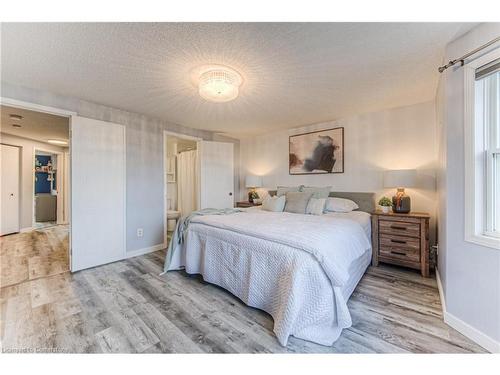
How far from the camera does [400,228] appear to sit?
2.59 m

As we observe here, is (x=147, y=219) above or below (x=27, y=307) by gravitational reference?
above

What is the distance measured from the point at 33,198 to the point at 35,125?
210 cm

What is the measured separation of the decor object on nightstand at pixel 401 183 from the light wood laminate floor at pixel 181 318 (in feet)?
2.69

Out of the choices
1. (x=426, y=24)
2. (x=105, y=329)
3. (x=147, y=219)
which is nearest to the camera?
(x=426, y=24)

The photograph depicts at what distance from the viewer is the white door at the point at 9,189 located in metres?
4.34

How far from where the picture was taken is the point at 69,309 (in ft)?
5.98

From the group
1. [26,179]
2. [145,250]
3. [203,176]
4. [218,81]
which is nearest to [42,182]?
[26,179]

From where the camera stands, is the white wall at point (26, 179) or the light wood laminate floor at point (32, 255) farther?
the white wall at point (26, 179)

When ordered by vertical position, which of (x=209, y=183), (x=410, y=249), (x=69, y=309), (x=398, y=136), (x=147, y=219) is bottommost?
(x=69, y=309)

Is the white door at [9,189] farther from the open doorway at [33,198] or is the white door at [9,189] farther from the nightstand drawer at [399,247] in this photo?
the nightstand drawer at [399,247]

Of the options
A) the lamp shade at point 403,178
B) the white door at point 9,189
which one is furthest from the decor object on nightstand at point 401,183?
the white door at point 9,189

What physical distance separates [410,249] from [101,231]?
13.2 feet

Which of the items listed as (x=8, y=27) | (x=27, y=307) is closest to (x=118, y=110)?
(x=8, y=27)
